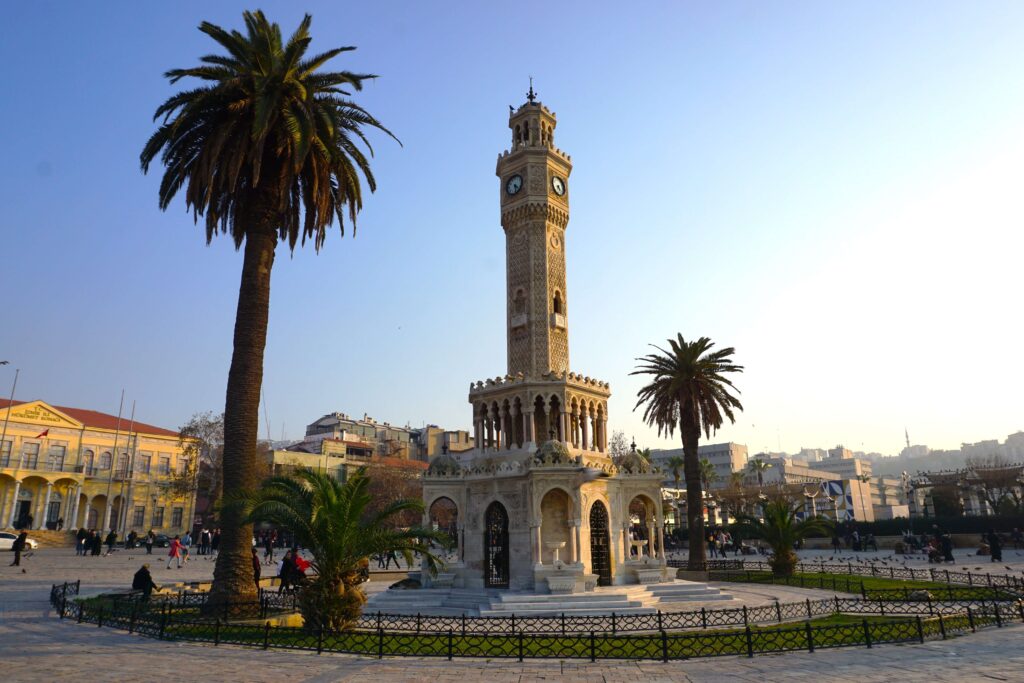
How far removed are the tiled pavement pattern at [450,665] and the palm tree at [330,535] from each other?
211 cm

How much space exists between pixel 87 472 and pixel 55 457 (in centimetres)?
282

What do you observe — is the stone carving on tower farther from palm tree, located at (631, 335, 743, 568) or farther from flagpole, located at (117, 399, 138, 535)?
flagpole, located at (117, 399, 138, 535)

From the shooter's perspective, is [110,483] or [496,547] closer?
[496,547]

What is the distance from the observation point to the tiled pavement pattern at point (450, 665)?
11.4 m

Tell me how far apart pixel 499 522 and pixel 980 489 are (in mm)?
64414

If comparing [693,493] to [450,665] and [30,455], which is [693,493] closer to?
[450,665]

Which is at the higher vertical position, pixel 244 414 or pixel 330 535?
pixel 244 414

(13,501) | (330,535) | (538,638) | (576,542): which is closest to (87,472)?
(13,501)

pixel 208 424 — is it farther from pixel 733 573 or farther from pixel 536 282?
pixel 733 573

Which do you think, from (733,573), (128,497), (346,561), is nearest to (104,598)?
(346,561)

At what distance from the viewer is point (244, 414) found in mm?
19031

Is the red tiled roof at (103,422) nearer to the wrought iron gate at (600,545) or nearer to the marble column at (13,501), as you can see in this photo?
the marble column at (13,501)

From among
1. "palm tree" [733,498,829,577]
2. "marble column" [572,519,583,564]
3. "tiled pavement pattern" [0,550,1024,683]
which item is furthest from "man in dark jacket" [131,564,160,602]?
"palm tree" [733,498,829,577]

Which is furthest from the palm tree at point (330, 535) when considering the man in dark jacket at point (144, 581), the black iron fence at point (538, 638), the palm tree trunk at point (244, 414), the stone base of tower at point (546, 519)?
the stone base of tower at point (546, 519)
